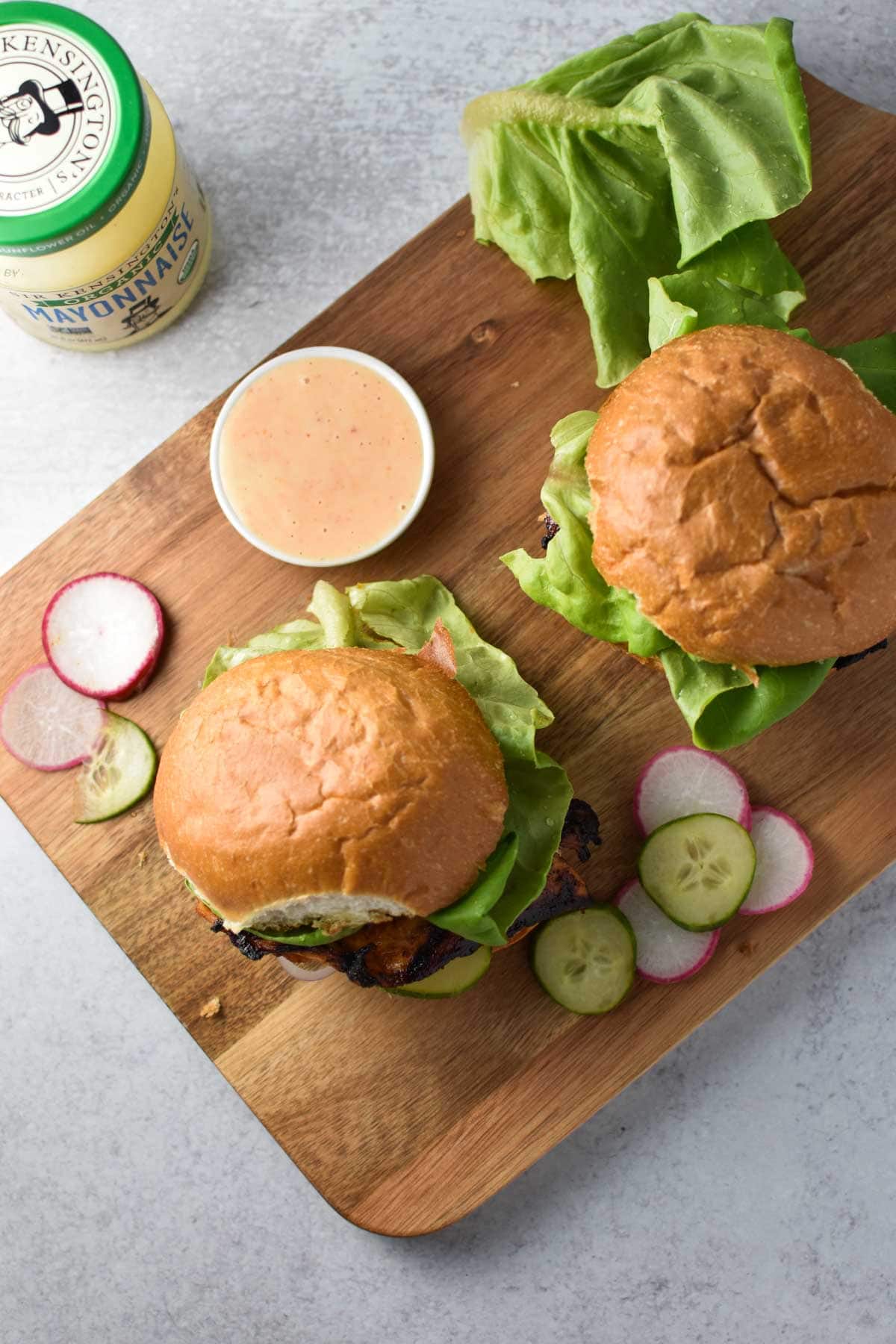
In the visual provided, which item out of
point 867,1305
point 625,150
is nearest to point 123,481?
point 625,150

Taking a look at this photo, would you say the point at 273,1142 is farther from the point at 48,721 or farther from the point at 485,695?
the point at 485,695

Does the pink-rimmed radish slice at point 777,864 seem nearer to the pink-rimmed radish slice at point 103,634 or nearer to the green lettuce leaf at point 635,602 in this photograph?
the green lettuce leaf at point 635,602

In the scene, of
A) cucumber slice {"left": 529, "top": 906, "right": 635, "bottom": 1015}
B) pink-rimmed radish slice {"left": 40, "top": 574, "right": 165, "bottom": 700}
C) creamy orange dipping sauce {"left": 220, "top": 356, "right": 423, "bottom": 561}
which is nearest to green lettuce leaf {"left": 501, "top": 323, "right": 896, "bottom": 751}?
creamy orange dipping sauce {"left": 220, "top": 356, "right": 423, "bottom": 561}

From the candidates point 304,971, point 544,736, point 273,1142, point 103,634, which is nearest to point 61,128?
point 103,634

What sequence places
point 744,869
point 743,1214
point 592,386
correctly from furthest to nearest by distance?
point 743,1214
point 592,386
point 744,869

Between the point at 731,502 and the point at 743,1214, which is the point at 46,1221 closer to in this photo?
the point at 743,1214
